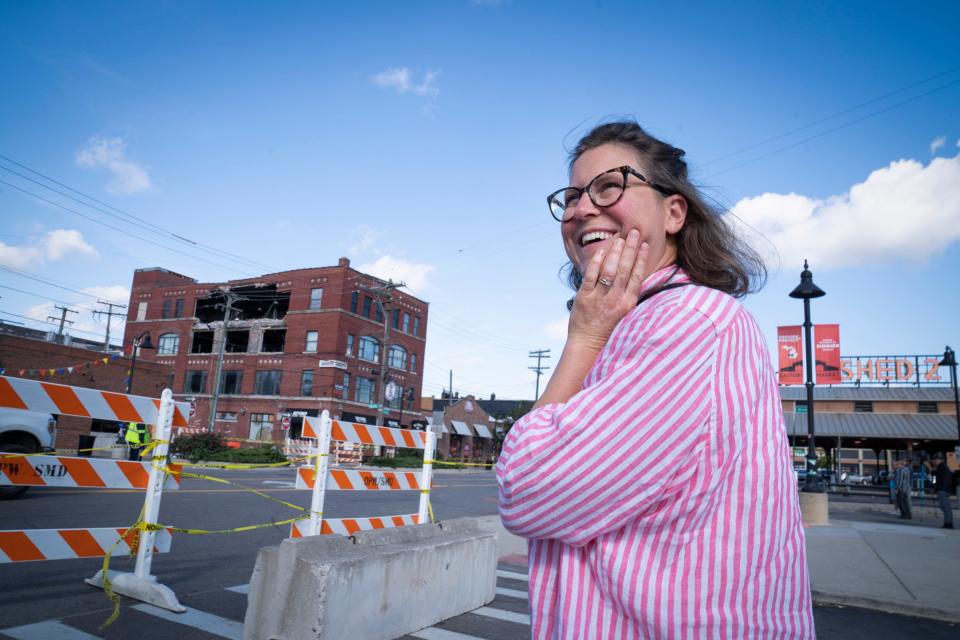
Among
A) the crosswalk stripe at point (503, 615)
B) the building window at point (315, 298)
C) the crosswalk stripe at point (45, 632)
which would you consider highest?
the building window at point (315, 298)

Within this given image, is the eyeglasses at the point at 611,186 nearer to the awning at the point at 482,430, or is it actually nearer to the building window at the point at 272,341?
the building window at the point at 272,341

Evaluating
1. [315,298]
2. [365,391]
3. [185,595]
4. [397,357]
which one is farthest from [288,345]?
[185,595]

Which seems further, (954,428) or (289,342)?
(289,342)

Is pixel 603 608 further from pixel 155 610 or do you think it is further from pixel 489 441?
pixel 489 441

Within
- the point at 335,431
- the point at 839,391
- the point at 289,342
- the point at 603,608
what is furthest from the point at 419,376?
the point at 603,608

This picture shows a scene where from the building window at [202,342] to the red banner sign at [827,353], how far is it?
48.5 meters

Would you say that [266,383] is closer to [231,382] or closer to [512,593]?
[231,382]

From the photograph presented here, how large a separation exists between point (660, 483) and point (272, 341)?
5406cm

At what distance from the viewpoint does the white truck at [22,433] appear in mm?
9859

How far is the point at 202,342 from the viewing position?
54.9 metres

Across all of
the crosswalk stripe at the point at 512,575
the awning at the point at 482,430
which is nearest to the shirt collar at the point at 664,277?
the crosswalk stripe at the point at 512,575

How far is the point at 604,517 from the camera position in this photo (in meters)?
1.09

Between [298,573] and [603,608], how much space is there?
291 cm

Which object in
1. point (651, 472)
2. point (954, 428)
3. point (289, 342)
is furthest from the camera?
point (289, 342)
